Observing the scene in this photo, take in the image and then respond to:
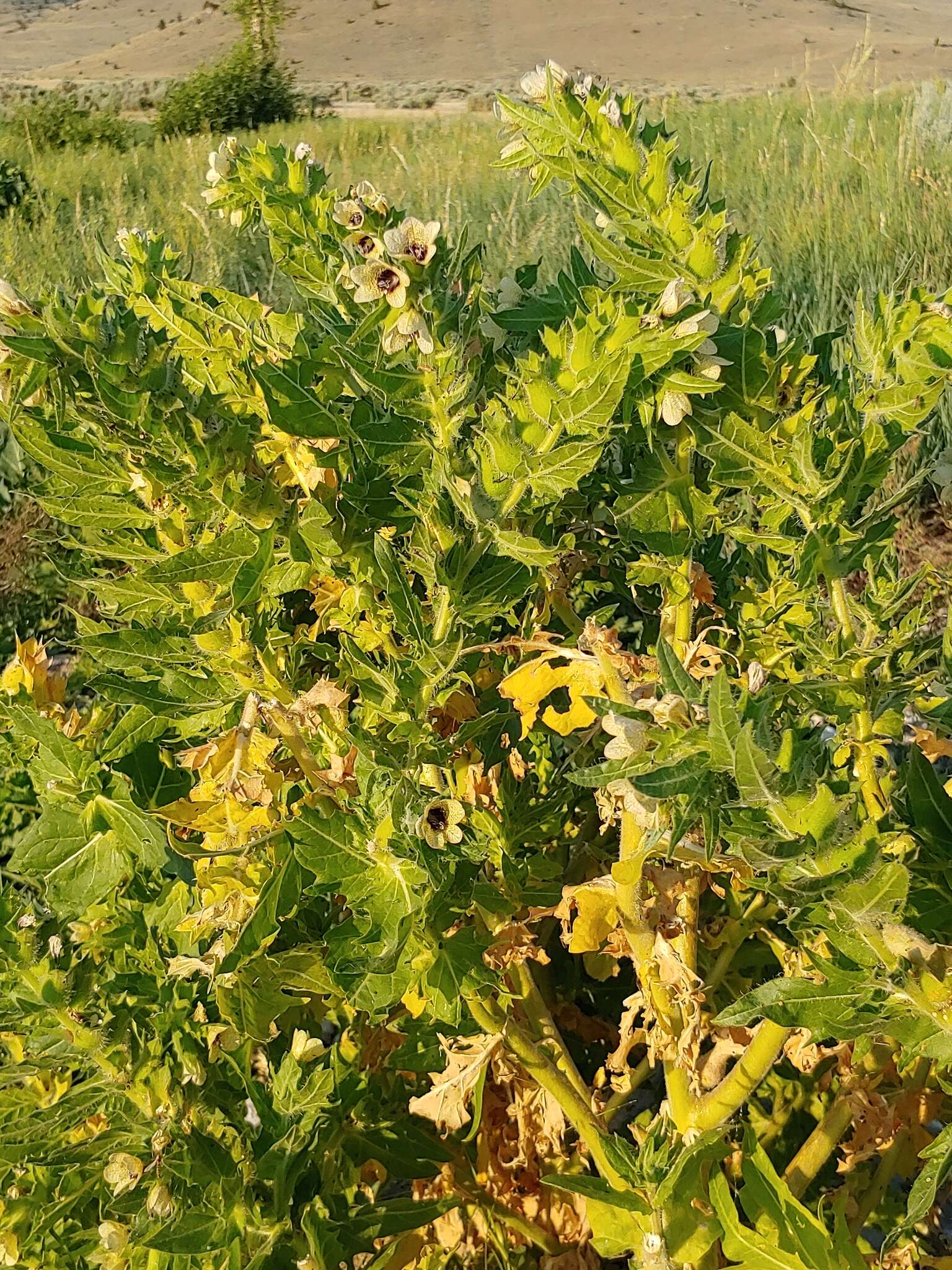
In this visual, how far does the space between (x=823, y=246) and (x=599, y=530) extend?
4144 millimetres

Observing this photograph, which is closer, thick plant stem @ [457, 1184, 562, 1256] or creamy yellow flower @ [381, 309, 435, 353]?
creamy yellow flower @ [381, 309, 435, 353]

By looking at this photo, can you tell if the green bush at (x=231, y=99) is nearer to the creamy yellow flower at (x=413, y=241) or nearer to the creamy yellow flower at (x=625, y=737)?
the creamy yellow flower at (x=413, y=241)

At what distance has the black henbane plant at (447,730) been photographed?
0.75 m

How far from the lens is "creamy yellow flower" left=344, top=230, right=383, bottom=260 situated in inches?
29.0

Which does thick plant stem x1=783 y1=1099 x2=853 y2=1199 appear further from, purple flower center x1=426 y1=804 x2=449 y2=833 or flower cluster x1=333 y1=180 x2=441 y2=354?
flower cluster x1=333 y1=180 x2=441 y2=354

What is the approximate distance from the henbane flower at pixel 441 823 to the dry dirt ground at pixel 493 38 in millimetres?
25188

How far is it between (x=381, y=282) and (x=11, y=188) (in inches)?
371

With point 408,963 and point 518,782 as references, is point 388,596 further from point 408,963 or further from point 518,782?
point 518,782

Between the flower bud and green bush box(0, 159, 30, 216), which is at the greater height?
green bush box(0, 159, 30, 216)

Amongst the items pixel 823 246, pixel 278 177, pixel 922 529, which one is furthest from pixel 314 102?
pixel 278 177

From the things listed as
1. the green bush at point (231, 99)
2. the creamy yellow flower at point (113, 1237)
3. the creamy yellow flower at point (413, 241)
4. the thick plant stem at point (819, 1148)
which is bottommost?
the thick plant stem at point (819, 1148)

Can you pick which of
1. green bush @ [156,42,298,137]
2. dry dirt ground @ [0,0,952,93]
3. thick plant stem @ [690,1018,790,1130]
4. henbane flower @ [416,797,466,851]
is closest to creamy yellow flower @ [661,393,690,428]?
henbane flower @ [416,797,466,851]

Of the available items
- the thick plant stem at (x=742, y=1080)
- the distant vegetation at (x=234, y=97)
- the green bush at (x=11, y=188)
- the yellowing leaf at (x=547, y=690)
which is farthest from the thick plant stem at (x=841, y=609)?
the distant vegetation at (x=234, y=97)

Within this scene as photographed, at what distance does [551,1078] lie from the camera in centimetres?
102
